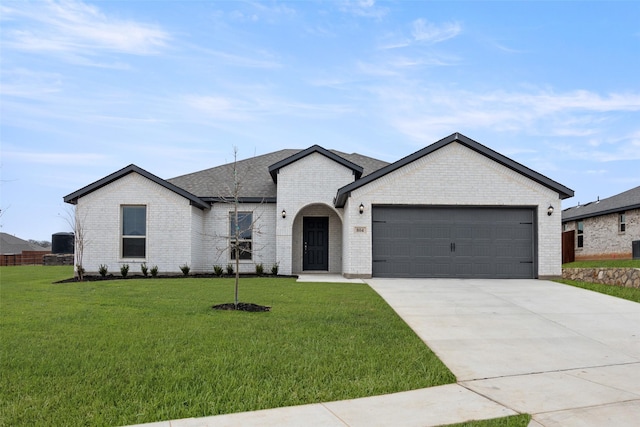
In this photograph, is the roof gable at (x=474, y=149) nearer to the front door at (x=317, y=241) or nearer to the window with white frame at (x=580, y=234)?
the front door at (x=317, y=241)

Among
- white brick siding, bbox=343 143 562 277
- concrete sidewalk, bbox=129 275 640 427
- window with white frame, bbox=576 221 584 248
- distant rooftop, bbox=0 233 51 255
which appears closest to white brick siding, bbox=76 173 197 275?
white brick siding, bbox=343 143 562 277

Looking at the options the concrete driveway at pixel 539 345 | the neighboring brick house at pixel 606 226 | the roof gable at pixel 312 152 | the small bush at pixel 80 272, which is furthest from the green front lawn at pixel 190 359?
the neighboring brick house at pixel 606 226

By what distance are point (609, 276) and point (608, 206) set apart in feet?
45.4

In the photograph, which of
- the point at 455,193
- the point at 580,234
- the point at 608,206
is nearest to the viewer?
the point at 455,193

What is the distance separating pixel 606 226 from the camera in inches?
1142

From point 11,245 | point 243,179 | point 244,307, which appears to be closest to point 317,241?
point 243,179

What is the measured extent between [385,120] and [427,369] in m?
13.6

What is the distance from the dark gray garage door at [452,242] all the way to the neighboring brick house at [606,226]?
1190 centimetres

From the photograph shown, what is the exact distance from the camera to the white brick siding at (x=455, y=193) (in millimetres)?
17516

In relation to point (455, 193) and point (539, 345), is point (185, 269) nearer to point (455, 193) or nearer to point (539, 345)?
point (455, 193)

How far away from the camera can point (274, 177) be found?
2162 cm

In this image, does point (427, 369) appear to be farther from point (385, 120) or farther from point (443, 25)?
point (385, 120)

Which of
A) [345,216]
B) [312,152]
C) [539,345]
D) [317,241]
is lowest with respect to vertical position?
[539,345]

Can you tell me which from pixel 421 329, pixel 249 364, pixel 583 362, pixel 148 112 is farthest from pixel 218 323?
pixel 148 112
